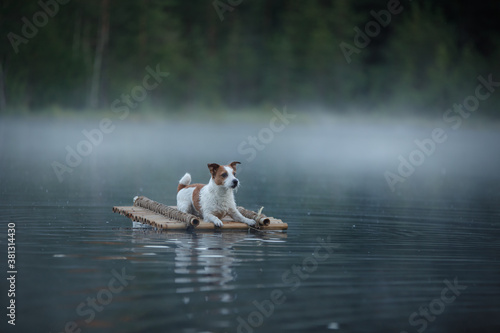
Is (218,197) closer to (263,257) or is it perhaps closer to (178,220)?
(178,220)

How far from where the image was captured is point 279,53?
76.2m

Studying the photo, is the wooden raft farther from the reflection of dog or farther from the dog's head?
the dog's head

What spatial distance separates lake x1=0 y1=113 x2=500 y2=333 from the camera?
8.28 metres

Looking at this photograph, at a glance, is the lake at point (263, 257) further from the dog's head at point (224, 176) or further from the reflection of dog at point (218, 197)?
the dog's head at point (224, 176)

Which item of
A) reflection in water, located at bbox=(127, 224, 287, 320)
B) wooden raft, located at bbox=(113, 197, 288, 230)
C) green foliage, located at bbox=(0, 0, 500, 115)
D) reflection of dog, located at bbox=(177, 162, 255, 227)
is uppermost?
green foliage, located at bbox=(0, 0, 500, 115)

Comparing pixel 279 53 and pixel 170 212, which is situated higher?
pixel 279 53

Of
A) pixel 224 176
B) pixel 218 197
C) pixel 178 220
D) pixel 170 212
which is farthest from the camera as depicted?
pixel 170 212

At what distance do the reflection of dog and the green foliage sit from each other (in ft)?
173

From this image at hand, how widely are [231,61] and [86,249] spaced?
218 ft

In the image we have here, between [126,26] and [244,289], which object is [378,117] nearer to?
[126,26]

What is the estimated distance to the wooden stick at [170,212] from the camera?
544 inches

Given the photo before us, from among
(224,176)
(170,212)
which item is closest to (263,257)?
(224,176)

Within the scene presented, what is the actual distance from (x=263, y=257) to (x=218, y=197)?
273cm

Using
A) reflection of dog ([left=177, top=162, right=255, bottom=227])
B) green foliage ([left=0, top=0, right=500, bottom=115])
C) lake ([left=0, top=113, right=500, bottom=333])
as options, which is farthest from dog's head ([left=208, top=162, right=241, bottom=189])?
green foliage ([left=0, top=0, right=500, bottom=115])
